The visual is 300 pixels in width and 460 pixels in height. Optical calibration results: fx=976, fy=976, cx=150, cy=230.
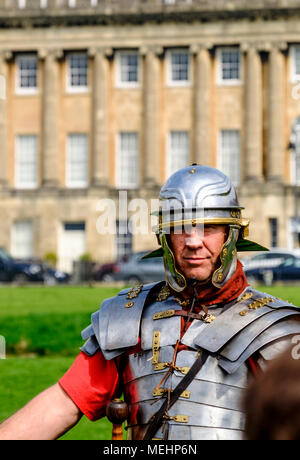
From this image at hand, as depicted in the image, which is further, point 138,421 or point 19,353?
point 19,353

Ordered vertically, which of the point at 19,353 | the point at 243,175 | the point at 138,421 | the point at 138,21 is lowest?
the point at 19,353

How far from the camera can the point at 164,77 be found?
53.3m

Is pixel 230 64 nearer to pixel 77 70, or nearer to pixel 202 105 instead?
pixel 202 105

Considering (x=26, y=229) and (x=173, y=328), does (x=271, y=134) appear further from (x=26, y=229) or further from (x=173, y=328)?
(x=173, y=328)

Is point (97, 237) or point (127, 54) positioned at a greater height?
point (127, 54)

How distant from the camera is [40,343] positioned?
16.4m

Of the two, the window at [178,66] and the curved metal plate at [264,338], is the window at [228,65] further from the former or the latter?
the curved metal plate at [264,338]

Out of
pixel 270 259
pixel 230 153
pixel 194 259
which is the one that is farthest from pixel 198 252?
pixel 230 153

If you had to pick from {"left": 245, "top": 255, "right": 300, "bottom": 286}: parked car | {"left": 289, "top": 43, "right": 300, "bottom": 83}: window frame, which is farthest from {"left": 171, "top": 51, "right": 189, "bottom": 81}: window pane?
{"left": 245, "top": 255, "right": 300, "bottom": 286}: parked car

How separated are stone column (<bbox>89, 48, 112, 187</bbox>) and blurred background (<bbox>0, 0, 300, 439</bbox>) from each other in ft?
0.21

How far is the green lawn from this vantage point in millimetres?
10938
